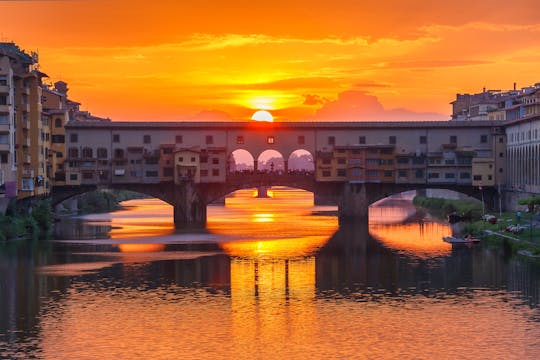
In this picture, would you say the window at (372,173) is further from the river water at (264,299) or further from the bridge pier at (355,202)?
the river water at (264,299)

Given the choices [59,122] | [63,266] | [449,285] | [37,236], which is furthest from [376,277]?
[59,122]

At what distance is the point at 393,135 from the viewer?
114 metres

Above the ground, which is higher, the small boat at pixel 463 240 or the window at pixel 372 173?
the window at pixel 372 173

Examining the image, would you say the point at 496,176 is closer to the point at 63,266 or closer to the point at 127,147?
the point at 127,147

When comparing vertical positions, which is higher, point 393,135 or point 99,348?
point 393,135

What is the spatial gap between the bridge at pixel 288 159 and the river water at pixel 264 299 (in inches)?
785

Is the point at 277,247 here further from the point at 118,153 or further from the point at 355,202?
the point at 118,153

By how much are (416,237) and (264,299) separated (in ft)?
137

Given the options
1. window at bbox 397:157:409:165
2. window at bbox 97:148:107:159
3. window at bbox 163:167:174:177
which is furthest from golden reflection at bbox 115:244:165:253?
window at bbox 397:157:409:165

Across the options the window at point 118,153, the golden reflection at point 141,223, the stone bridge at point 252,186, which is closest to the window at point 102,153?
the window at point 118,153

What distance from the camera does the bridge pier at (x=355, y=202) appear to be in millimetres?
113688

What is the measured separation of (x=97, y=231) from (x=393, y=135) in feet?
123

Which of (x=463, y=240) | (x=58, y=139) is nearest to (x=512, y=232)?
(x=463, y=240)

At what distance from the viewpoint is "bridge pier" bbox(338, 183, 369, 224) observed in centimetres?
11369
